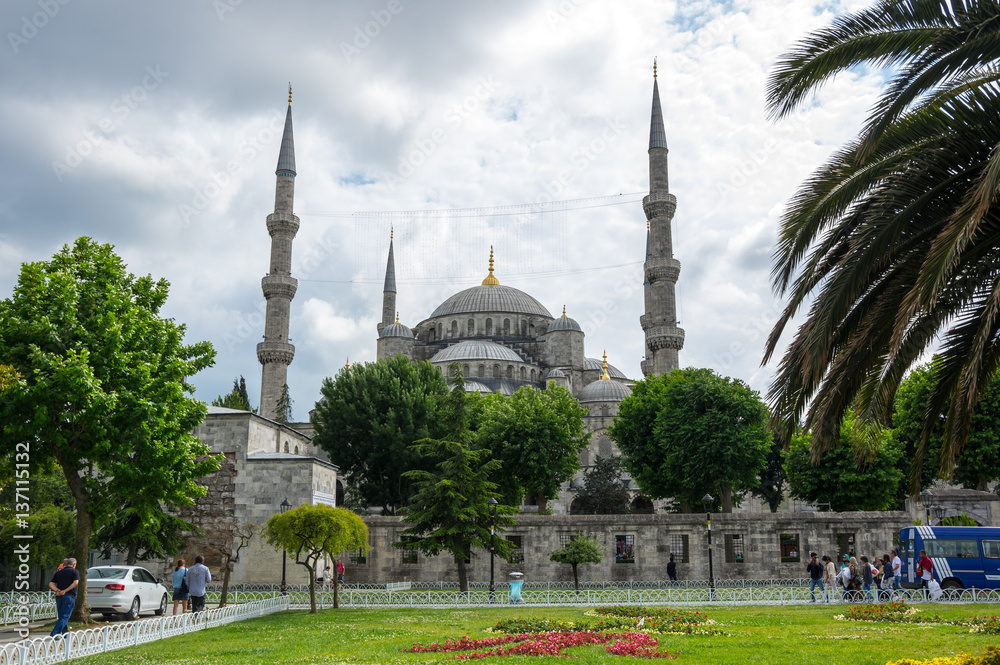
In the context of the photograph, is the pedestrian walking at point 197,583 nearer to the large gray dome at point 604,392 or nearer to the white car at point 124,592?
the white car at point 124,592

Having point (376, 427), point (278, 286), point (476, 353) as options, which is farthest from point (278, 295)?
point (476, 353)

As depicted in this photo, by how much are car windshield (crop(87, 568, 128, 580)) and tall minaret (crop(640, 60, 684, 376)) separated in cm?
3626

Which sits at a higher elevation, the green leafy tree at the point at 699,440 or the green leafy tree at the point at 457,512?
the green leafy tree at the point at 699,440

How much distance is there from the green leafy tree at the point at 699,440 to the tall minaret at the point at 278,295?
20.5 meters

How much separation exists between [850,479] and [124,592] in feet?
86.7

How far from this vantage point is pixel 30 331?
1266 centimetres

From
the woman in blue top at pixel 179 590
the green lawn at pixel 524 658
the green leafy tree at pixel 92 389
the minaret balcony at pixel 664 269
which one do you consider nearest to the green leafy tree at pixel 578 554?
the green lawn at pixel 524 658

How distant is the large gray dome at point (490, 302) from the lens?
2596 inches

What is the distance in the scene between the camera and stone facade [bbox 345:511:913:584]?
84.0 ft

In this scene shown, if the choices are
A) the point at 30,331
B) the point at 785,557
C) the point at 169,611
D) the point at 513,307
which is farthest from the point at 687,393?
the point at 513,307

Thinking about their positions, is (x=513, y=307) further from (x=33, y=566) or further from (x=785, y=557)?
(x=33, y=566)

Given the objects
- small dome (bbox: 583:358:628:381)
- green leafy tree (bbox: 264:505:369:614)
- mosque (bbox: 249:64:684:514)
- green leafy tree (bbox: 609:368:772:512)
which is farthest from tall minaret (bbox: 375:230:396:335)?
green leafy tree (bbox: 264:505:369:614)

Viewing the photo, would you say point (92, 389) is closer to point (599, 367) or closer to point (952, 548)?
point (952, 548)

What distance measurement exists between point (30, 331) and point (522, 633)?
890 cm
